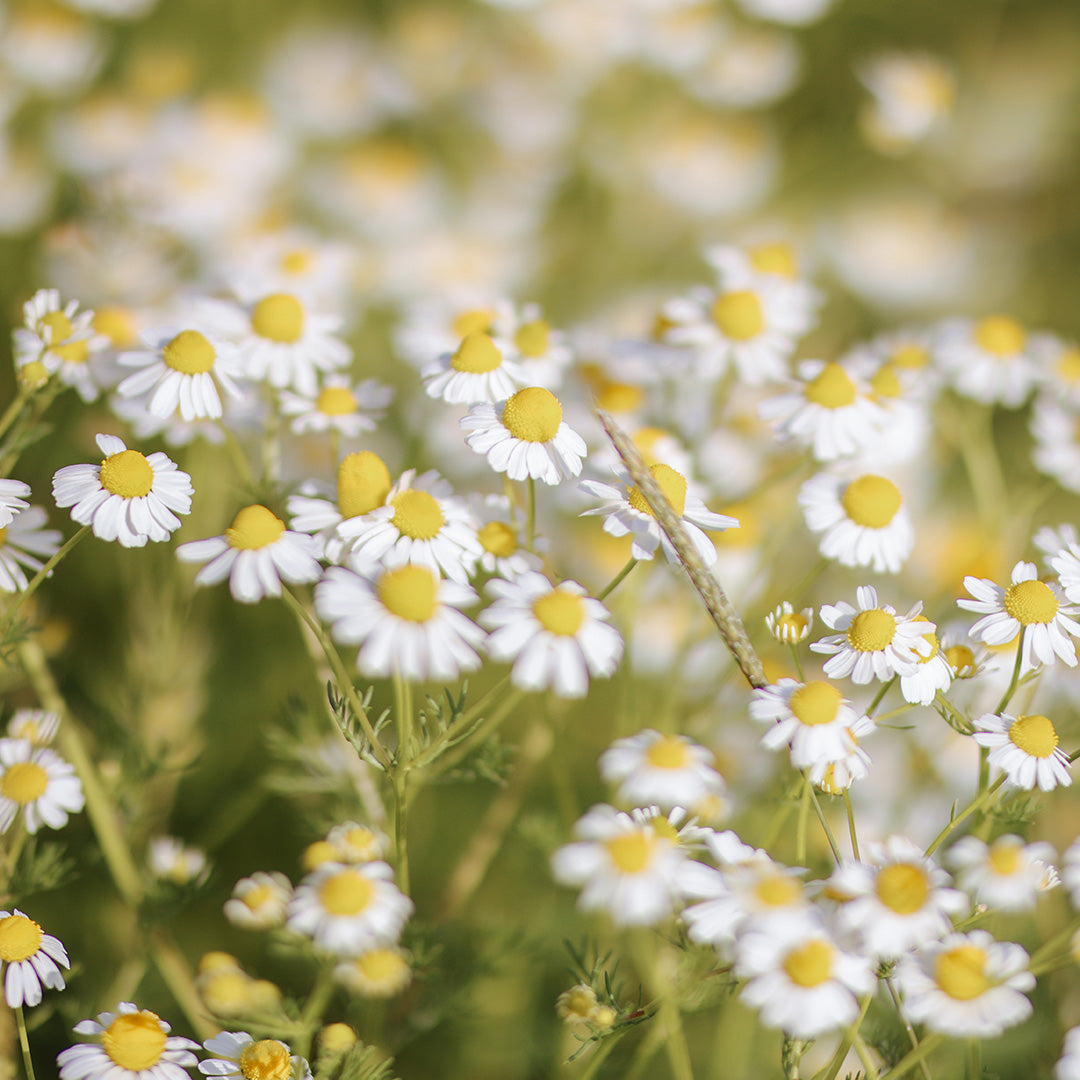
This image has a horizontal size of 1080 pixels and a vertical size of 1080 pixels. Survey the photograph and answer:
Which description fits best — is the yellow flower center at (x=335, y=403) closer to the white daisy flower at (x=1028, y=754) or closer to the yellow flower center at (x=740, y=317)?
the yellow flower center at (x=740, y=317)

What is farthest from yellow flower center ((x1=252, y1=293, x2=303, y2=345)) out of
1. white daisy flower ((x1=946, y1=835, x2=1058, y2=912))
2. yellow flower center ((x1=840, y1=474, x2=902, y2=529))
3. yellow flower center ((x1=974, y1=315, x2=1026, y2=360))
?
yellow flower center ((x1=974, y1=315, x2=1026, y2=360))

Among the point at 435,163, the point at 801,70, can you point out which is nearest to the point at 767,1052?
the point at 435,163

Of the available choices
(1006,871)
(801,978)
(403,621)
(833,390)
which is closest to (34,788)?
(403,621)

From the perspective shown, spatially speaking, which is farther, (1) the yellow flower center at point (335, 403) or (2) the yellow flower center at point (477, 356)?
(1) the yellow flower center at point (335, 403)

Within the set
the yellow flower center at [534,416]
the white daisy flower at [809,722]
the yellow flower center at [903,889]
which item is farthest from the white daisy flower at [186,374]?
the yellow flower center at [903,889]

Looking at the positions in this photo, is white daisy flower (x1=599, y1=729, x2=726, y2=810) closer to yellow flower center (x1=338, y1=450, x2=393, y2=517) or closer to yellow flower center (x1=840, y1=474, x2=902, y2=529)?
yellow flower center (x1=338, y1=450, x2=393, y2=517)

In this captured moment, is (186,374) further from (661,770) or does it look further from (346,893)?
(661,770)
